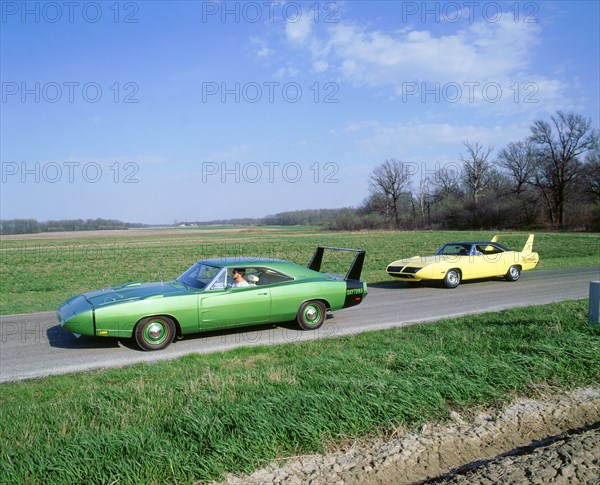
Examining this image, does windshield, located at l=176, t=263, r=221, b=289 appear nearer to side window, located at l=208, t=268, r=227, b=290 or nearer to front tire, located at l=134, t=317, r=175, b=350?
side window, located at l=208, t=268, r=227, b=290

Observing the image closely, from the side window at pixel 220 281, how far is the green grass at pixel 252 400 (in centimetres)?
154

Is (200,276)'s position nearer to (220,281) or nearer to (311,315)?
(220,281)

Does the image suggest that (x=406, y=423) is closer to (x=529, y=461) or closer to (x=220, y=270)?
(x=529, y=461)

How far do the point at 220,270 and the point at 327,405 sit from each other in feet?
14.6

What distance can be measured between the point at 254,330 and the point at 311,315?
110 cm

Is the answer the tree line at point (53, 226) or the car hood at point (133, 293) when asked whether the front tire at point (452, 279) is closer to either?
the car hood at point (133, 293)

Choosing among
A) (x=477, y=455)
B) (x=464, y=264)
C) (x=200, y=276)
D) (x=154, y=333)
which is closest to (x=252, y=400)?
(x=477, y=455)

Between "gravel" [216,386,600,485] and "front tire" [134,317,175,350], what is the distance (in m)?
4.45

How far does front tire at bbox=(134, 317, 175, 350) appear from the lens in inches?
288

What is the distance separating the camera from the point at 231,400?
437cm

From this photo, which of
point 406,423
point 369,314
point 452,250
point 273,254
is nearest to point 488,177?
point 273,254

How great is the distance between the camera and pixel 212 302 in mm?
7828

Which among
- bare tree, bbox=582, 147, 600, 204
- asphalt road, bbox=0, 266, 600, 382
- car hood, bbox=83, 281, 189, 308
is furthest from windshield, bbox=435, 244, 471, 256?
bare tree, bbox=582, 147, 600, 204

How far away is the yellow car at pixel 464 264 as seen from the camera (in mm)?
13789
